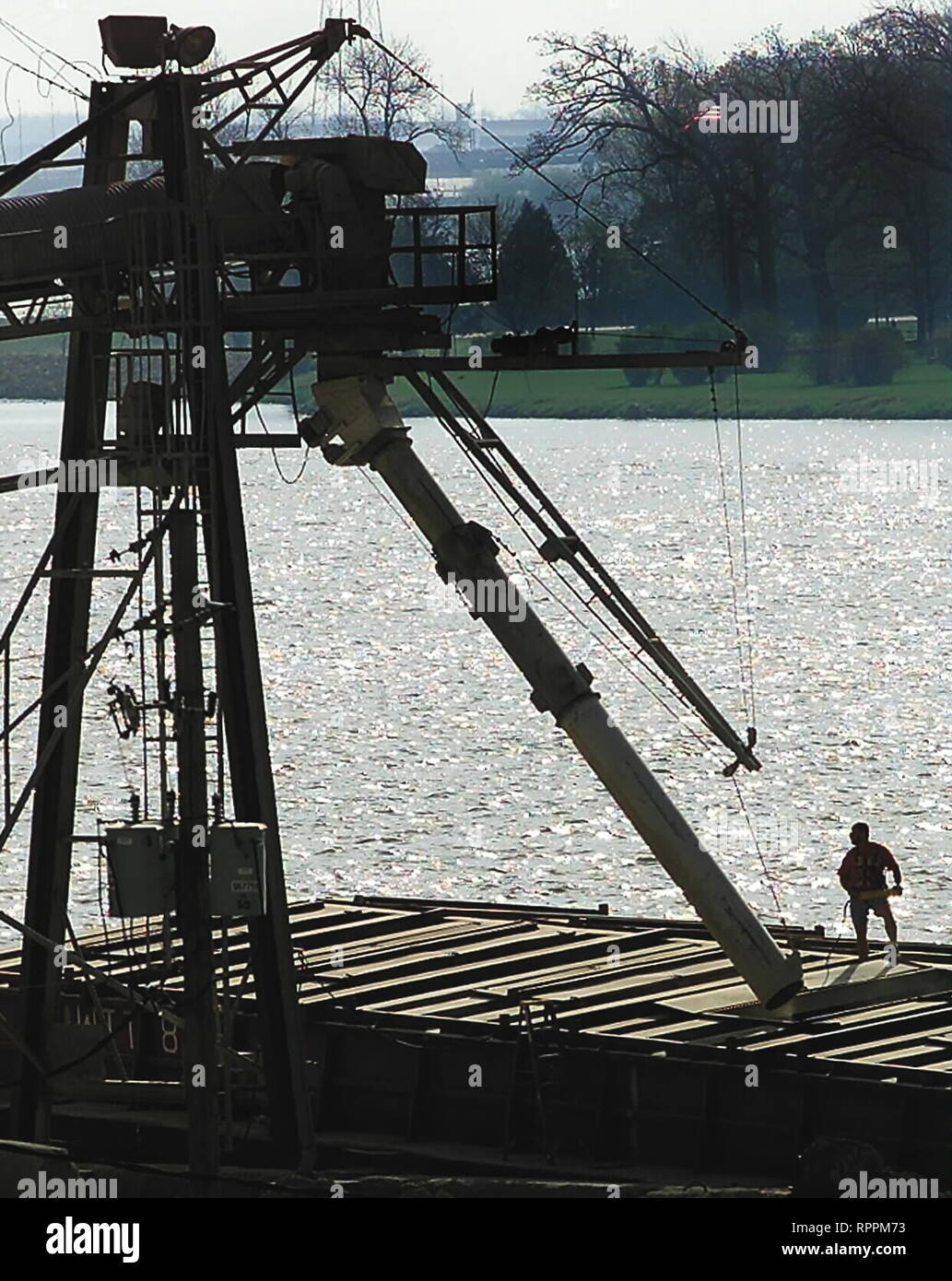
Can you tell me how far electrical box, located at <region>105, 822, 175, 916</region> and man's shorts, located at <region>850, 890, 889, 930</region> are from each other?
8405 mm

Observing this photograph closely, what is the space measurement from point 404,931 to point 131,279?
10707 mm

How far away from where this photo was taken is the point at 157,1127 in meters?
27.5

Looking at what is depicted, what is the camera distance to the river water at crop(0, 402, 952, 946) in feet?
166

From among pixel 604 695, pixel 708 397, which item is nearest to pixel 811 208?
pixel 708 397

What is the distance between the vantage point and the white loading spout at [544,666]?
27.0m

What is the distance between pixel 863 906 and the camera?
96.5ft

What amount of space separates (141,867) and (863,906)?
8790mm

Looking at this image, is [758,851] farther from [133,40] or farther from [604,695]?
[133,40]

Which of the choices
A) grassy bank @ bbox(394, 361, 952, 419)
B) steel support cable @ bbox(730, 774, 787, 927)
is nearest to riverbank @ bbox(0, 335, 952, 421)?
grassy bank @ bbox(394, 361, 952, 419)

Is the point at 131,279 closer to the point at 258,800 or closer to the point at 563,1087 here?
the point at 258,800

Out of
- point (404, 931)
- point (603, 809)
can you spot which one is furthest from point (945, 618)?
point (404, 931)

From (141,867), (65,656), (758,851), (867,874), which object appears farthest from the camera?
(758,851)

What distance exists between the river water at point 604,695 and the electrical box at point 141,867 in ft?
28.4

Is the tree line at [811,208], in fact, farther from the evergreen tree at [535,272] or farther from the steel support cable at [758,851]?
the steel support cable at [758,851]
